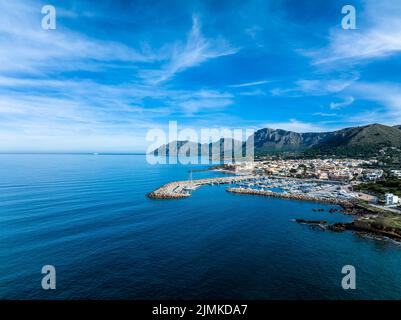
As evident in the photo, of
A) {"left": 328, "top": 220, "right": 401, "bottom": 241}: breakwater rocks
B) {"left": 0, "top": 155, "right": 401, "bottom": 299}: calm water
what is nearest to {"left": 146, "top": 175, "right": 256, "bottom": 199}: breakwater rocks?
{"left": 0, "top": 155, "right": 401, "bottom": 299}: calm water

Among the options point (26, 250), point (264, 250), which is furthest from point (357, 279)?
point (26, 250)

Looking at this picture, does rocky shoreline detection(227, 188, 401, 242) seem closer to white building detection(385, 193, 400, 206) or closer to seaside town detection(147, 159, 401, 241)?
seaside town detection(147, 159, 401, 241)

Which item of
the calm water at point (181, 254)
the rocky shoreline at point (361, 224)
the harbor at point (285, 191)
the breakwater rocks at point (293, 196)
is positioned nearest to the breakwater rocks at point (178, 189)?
the harbor at point (285, 191)

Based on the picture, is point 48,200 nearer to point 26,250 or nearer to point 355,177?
point 26,250

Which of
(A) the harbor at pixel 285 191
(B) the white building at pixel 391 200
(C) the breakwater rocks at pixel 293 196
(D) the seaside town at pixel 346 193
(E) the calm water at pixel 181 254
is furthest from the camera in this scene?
(A) the harbor at pixel 285 191

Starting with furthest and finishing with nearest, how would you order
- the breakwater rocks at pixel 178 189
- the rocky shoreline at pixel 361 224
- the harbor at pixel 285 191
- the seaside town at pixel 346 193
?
the breakwater rocks at pixel 178 189 → the harbor at pixel 285 191 → the seaside town at pixel 346 193 → the rocky shoreline at pixel 361 224

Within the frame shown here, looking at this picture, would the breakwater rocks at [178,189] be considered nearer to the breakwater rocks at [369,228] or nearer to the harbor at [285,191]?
the harbor at [285,191]

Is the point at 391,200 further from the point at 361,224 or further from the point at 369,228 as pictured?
the point at 369,228

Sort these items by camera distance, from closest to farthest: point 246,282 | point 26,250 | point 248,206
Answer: point 246,282
point 26,250
point 248,206
